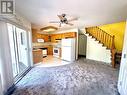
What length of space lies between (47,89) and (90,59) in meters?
4.45

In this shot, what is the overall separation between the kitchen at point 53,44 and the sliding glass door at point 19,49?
0.59 meters

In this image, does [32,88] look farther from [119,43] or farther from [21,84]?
[119,43]

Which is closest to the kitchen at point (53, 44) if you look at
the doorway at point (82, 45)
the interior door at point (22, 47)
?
the interior door at point (22, 47)

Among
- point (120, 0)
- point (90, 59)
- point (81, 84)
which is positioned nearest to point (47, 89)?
point (81, 84)

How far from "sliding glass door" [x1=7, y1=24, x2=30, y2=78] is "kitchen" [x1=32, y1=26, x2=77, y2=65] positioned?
0.59 meters

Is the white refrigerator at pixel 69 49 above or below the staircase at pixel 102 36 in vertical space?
below

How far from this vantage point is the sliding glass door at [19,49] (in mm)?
3770

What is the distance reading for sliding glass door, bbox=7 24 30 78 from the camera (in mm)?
3770

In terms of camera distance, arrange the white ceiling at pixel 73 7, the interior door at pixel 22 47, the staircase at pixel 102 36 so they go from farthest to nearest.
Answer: the staircase at pixel 102 36, the interior door at pixel 22 47, the white ceiling at pixel 73 7

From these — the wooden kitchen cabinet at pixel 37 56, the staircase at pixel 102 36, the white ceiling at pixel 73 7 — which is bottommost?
the wooden kitchen cabinet at pixel 37 56

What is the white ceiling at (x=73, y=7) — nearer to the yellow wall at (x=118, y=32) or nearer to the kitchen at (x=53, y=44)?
the kitchen at (x=53, y=44)

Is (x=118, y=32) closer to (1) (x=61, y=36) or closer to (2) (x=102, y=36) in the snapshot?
(2) (x=102, y=36)

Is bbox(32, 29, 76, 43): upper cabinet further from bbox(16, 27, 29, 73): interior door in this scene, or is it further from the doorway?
bbox(16, 27, 29, 73): interior door

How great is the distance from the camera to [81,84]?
2.81 meters
